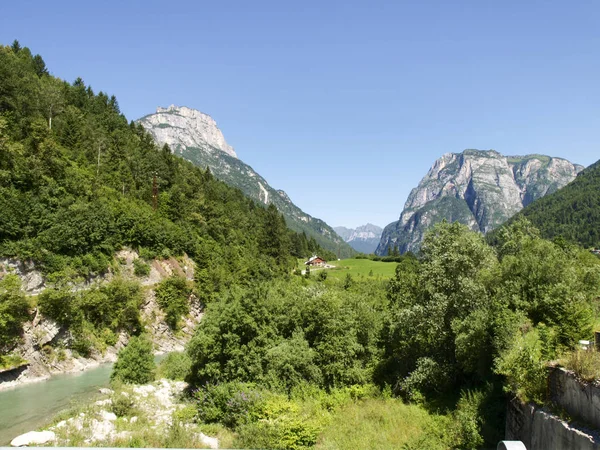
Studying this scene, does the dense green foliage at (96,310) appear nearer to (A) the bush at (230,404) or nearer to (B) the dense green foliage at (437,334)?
(B) the dense green foliage at (437,334)

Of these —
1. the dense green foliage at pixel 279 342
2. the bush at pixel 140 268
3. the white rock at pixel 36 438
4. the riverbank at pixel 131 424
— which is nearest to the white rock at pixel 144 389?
the riverbank at pixel 131 424

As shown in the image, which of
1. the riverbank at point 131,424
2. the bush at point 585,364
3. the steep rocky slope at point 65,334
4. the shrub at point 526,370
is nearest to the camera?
the bush at point 585,364

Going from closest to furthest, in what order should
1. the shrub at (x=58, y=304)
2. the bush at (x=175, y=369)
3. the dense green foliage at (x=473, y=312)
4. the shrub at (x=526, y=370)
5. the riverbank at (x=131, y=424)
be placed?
the shrub at (x=526, y=370)
the dense green foliage at (x=473, y=312)
the riverbank at (x=131, y=424)
the bush at (x=175, y=369)
the shrub at (x=58, y=304)

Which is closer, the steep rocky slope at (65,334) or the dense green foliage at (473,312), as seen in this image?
the dense green foliage at (473,312)

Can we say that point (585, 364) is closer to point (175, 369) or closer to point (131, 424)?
point (131, 424)

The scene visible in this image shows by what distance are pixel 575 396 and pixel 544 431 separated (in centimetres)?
158

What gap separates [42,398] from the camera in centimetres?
2970

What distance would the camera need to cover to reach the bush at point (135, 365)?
30.8 metres

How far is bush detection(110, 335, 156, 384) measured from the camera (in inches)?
1214

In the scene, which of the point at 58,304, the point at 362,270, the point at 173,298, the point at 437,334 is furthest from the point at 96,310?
the point at 362,270

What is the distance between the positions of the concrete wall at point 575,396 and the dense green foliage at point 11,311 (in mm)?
40389

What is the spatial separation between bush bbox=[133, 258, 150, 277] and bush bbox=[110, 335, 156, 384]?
21692mm

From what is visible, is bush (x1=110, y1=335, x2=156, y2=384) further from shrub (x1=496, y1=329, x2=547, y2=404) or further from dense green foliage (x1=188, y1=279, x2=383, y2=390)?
shrub (x1=496, y1=329, x2=547, y2=404)

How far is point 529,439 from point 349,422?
→ 8843 millimetres
